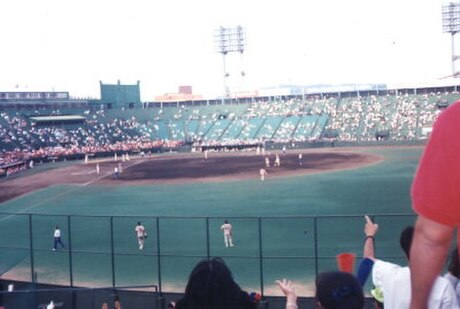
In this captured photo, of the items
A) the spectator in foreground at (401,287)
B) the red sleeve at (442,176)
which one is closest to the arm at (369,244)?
the spectator in foreground at (401,287)

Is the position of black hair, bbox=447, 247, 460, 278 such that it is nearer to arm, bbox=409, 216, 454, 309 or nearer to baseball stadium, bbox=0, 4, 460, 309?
baseball stadium, bbox=0, 4, 460, 309

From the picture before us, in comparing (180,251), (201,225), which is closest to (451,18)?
(201,225)

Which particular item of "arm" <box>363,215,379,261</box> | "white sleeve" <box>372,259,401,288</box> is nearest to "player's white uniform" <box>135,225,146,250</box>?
"arm" <box>363,215,379,261</box>

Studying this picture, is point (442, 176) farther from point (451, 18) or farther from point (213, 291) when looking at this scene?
point (451, 18)

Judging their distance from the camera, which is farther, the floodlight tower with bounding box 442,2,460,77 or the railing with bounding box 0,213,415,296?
the floodlight tower with bounding box 442,2,460,77

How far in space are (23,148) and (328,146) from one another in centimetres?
3454

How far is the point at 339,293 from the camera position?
2781 mm

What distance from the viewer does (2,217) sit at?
25.7 metres

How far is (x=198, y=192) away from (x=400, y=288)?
29352mm

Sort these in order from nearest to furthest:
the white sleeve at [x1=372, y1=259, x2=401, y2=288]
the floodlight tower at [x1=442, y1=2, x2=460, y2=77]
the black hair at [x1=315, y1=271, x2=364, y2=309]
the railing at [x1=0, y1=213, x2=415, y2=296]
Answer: the black hair at [x1=315, y1=271, x2=364, y2=309], the white sleeve at [x1=372, y1=259, x2=401, y2=288], the railing at [x1=0, y1=213, x2=415, y2=296], the floodlight tower at [x1=442, y1=2, x2=460, y2=77]

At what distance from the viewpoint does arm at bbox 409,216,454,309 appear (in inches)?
75.2

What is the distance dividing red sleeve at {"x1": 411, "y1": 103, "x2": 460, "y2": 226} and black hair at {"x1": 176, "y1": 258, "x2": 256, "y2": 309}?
140cm

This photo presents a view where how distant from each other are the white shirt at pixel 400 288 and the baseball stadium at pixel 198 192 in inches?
8.0

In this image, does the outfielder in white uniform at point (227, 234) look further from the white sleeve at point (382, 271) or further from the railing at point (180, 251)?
the white sleeve at point (382, 271)
